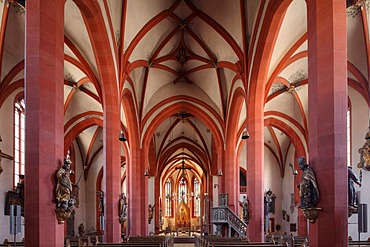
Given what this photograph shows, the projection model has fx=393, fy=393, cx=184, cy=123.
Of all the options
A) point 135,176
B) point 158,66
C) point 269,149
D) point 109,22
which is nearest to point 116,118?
point 109,22

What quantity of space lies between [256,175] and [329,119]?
903 centimetres

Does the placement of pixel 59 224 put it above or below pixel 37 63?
below

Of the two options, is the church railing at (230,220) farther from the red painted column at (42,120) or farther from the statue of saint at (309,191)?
the red painted column at (42,120)

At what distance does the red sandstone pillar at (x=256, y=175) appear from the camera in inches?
650

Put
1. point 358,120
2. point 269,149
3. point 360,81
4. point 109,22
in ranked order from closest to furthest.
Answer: point 109,22 < point 360,81 < point 358,120 < point 269,149

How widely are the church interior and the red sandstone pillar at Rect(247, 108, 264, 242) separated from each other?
1.7 inches

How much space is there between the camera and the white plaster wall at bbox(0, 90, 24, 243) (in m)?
18.3

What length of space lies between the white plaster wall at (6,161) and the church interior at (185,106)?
8 centimetres

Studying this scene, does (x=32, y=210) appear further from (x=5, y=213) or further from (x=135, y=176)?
(x=135, y=176)

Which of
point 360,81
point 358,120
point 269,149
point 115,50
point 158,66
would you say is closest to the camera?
point 115,50

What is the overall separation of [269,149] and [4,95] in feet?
76.5

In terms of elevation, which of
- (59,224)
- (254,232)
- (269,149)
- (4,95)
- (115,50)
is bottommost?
(254,232)

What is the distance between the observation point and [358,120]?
19719 mm

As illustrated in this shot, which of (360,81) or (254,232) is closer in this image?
(254,232)
